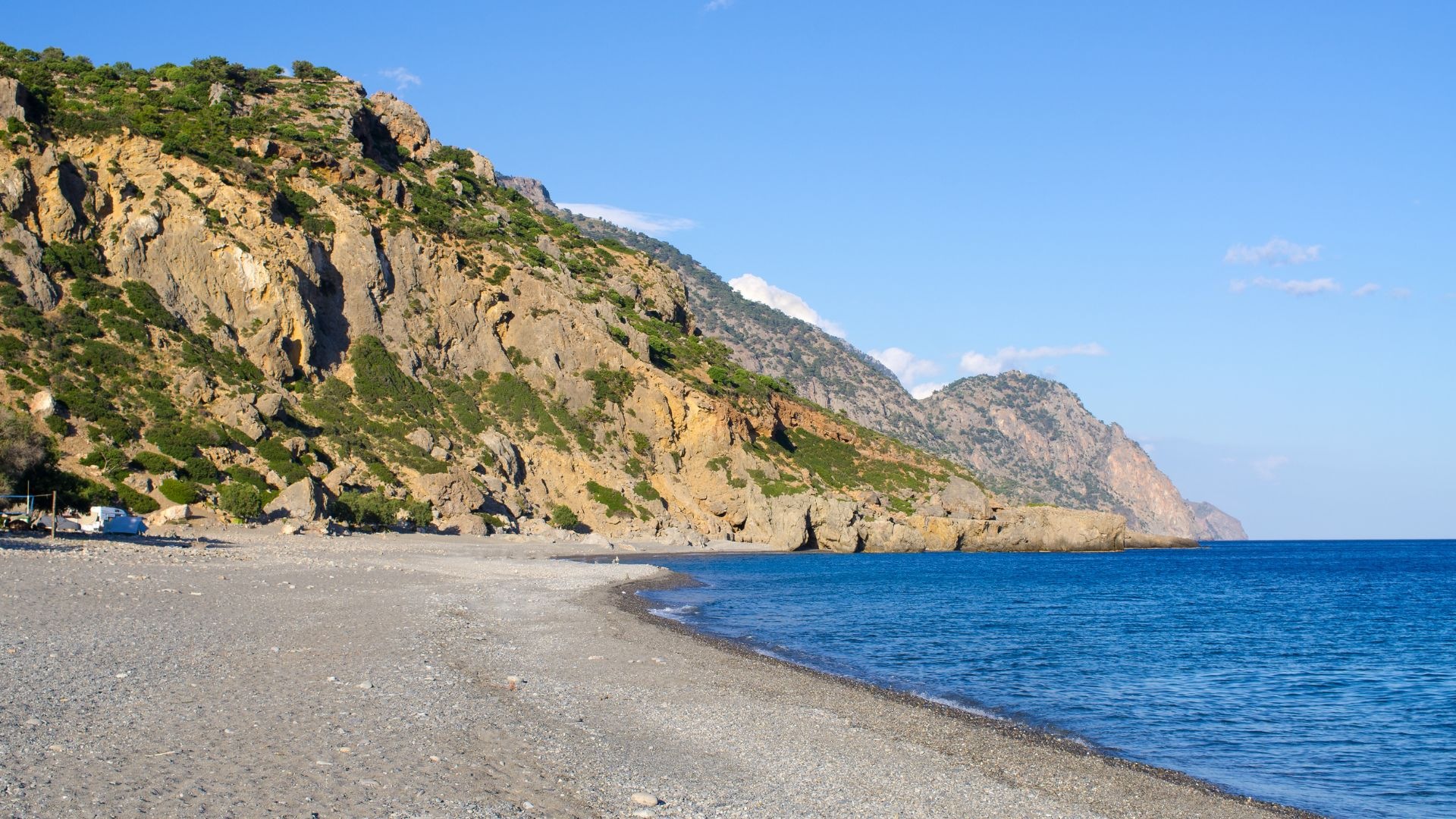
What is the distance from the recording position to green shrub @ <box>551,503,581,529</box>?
5750 centimetres

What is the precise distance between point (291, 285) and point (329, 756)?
5415cm

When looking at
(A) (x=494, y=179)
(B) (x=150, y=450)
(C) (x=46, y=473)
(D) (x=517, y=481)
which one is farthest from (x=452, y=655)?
(A) (x=494, y=179)

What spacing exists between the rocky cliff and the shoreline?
26.9 m

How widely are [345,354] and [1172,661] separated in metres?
51.5

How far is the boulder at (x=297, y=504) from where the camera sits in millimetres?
42250

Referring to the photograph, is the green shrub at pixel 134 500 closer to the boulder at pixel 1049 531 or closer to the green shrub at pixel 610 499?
the green shrub at pixel 610 499

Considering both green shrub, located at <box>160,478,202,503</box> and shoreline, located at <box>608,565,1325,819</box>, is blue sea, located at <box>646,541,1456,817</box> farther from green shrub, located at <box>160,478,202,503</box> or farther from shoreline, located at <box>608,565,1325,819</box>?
green shrub, located at <box>160,478,202,503</box>

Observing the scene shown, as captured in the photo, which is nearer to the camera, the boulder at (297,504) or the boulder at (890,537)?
the boulder at (297,504)

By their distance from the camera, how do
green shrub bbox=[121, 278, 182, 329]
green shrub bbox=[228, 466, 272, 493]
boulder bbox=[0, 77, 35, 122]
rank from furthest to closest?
boulder bbox=[0, 77, 35, 122]
green shrub bbox=[121, 278, 182, 329]
green shrub bbox=[228, 466, 272, 493]

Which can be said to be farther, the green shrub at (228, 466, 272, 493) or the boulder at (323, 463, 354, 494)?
the boulder at (323, 463, 354, 494)

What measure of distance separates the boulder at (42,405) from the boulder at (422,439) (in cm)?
1785

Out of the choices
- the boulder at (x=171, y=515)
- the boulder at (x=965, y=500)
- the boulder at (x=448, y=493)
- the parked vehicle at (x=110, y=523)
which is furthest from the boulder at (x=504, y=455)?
the boulder at (x=965, y=500)

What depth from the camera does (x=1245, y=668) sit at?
72.4 feet

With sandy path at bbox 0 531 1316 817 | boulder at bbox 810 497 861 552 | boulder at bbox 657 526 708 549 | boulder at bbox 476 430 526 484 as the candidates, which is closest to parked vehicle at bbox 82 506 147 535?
sandy path at bbox 0 531 1316 817
